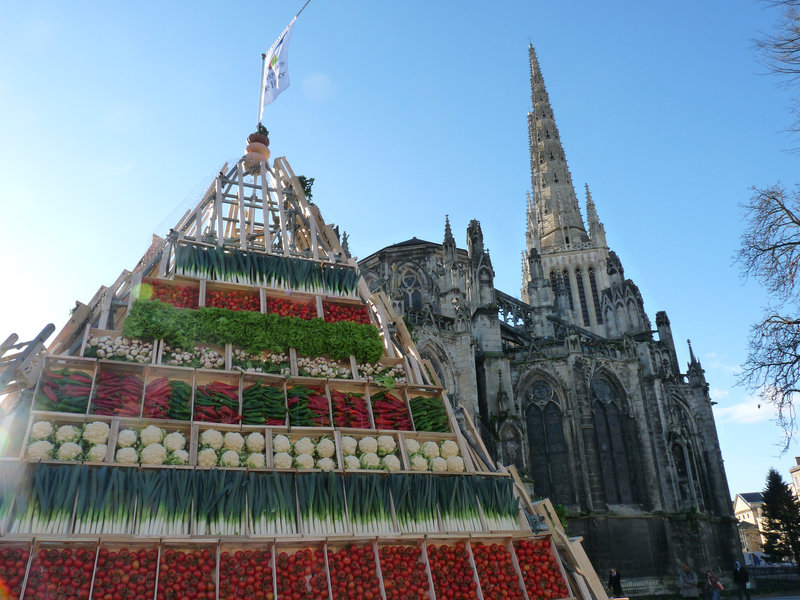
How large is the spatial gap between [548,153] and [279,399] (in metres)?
68.6

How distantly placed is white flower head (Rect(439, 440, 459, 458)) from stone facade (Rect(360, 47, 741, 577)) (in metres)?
18.4

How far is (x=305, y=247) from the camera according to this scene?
14.8 metres

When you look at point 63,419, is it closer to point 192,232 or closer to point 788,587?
point 192,232

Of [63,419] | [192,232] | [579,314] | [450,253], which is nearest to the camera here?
[63,419]

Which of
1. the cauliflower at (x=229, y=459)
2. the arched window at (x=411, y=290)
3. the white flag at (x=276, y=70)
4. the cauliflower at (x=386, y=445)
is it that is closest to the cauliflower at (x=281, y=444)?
the cauliflower at (x=229, y=459)

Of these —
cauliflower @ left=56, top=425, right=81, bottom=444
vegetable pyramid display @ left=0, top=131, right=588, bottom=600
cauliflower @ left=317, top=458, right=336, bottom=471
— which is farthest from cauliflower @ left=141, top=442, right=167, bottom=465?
cauliflower @ left=317, top=458, right=336, bottom=471

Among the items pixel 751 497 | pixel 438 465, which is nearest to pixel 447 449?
pixel 438 465

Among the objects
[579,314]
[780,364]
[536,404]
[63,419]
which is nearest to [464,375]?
[536,404]

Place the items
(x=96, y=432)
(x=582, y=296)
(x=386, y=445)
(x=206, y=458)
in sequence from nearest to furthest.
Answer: (x=96, y=432)
(x=206, y=458)
(x=386, y=445)
(x=582, y=296)

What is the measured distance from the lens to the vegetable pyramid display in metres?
6.74

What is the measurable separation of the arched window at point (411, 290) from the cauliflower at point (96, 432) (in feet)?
94.2

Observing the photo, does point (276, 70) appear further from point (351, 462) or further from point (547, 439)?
point (547, 439)

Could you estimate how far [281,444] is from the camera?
8336 mm

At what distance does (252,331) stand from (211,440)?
7.31 feet
